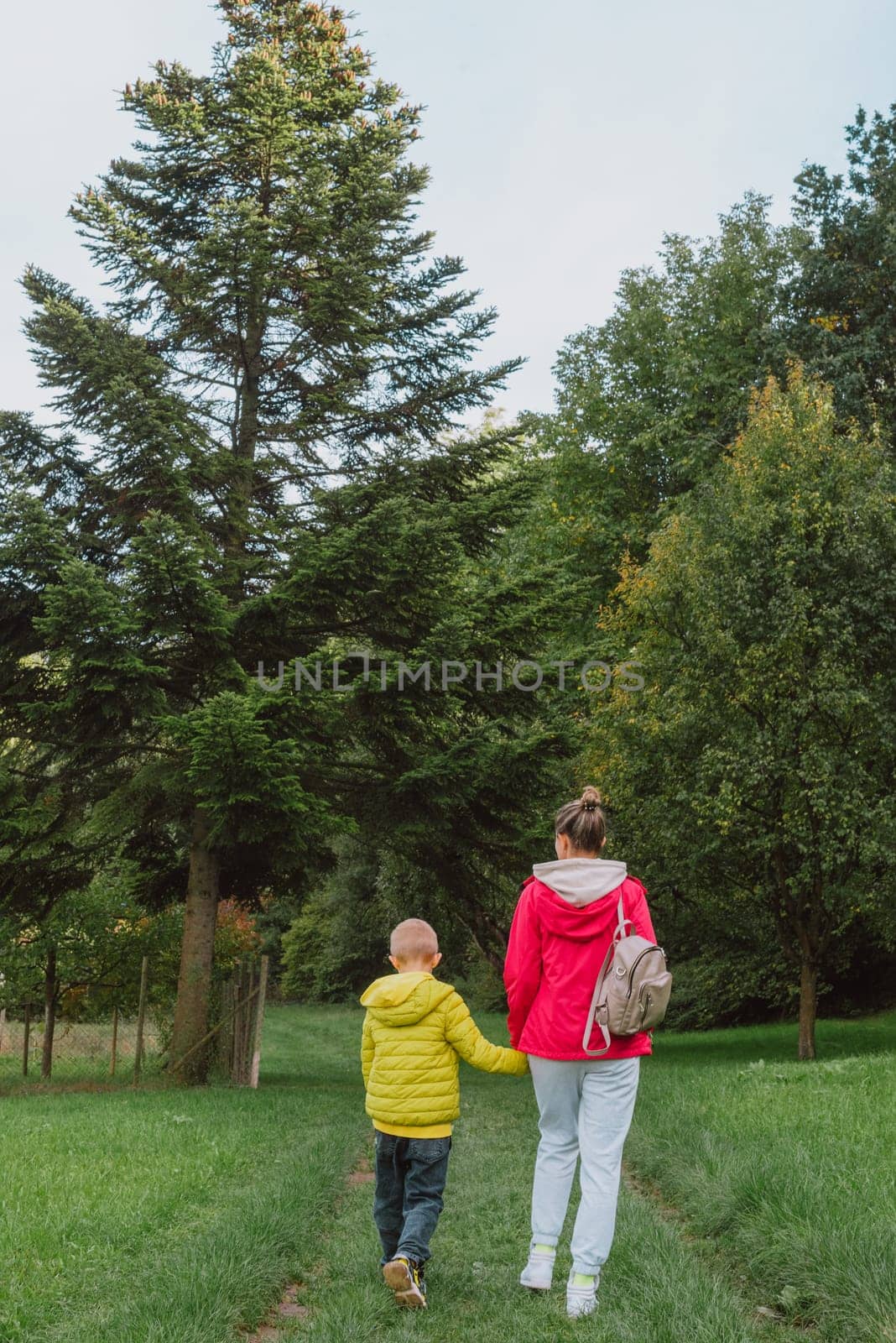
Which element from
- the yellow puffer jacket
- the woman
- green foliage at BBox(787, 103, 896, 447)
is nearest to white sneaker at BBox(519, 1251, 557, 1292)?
the woman

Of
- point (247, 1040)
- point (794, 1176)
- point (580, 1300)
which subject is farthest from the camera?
point (247, 1040)

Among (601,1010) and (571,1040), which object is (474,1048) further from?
(601,1010)

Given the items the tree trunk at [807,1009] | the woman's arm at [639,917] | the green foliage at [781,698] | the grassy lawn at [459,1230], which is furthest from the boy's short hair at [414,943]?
the tree trunk at [807,1009]

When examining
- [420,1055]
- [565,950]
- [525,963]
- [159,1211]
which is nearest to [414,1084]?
[420,1055]

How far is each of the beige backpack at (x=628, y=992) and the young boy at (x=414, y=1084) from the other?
447mm

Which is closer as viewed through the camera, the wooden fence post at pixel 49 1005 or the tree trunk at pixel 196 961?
the tree trunk at pixel 196 961

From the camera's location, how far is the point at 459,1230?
551 centimetres

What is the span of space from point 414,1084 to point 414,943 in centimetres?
57

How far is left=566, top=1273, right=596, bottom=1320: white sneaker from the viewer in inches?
156

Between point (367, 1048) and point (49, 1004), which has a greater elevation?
point (367, 1048)

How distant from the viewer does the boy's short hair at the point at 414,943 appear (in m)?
4.64

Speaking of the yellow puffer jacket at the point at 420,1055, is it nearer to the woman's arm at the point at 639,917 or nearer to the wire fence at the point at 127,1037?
the woman's arm at the point at 639,917

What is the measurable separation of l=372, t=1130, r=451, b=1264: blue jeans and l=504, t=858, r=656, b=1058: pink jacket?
2.01 ft

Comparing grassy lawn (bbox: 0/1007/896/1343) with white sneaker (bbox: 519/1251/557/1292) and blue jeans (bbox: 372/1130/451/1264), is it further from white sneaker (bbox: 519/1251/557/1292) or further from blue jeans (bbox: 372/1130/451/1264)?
blue jeans (bbox: 372/1130/451/1264)
